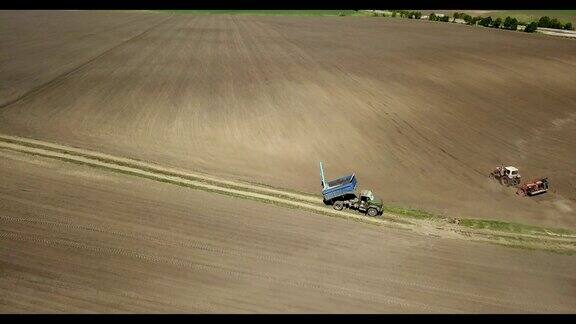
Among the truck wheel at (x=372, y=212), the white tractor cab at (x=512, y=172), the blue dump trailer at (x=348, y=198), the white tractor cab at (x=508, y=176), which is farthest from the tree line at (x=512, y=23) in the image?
the truck wheel at (x=372, y=212)

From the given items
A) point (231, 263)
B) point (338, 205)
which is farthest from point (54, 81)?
point (338, 205)

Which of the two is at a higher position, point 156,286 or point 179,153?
point 156,286

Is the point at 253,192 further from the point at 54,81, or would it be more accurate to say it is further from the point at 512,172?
the point at 54,81

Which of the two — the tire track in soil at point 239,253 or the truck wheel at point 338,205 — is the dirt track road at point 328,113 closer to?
the truck wheel at point 338,205

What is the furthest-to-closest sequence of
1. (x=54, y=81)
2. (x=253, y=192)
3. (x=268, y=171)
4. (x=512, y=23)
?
(x=512, y=23) → (x=54, y=81) → (x=268, y=171) → (x=253, y=192)

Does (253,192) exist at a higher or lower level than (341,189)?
lower
